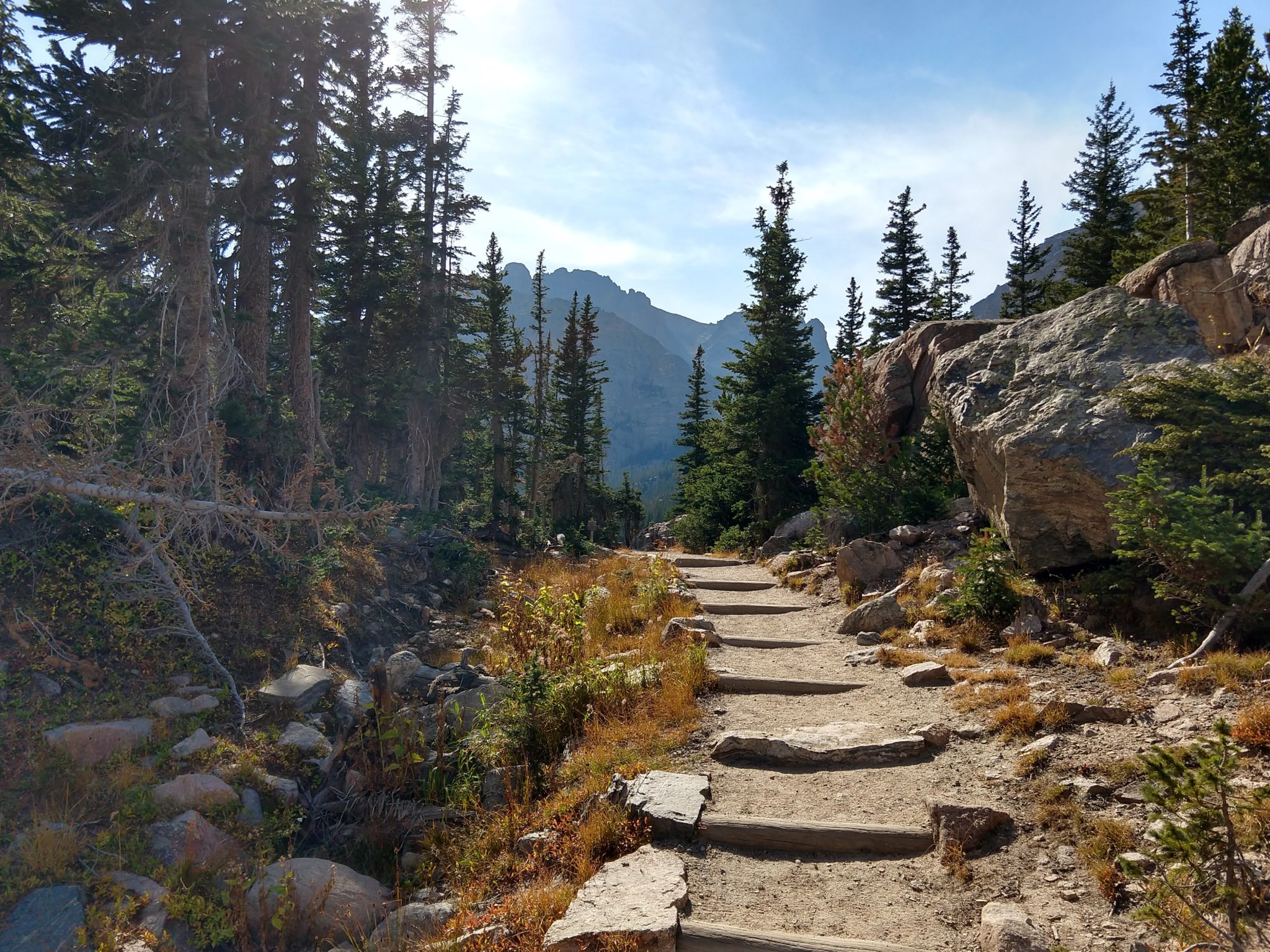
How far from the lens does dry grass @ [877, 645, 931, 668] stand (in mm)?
7297

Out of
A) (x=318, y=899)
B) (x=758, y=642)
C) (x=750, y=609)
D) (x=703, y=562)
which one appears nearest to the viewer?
(x=318, y=899)

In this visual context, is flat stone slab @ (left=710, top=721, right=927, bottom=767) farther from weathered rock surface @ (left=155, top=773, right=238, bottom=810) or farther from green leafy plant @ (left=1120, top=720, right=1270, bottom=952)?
weathered rock surface @ (left=155, top=773, right=238, bottom=810)

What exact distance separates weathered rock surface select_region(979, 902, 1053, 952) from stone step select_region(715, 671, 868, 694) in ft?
12.0

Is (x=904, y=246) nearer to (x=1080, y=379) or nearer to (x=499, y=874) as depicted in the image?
(x=1080, y=379)

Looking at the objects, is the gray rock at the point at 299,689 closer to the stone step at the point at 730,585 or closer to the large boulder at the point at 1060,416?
A: the stone step at the point at 730,585

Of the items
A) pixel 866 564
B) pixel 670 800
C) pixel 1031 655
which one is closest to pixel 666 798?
pixel 670 800

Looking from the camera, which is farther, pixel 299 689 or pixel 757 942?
pixel 299 689

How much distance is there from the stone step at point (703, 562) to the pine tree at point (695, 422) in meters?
→ 15.6

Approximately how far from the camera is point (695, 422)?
4025 cm

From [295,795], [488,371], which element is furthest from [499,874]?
[488,371]

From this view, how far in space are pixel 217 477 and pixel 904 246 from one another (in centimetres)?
3055

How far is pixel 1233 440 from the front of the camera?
20.6ft

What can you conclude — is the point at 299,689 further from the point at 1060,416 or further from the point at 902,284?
the point at 902,284

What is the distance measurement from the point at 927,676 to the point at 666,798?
10.5 feet
